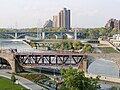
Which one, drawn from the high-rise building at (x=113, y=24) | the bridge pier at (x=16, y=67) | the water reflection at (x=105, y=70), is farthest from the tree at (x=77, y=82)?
the high-rise building at (x=113, y=24)

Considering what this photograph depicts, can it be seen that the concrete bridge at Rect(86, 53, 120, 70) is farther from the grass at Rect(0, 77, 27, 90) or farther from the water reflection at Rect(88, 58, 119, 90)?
the grass at Rect(0, 77, 27, 90)

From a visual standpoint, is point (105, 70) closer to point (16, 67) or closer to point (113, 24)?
point (16, 67)

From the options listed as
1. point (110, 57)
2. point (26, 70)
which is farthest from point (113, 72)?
point (26, 70)

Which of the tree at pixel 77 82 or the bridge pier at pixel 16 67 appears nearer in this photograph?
the tree at pixel 77 82

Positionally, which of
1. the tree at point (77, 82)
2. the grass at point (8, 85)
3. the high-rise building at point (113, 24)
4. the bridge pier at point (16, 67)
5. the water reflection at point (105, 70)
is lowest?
the water reflection at point (105, 70)

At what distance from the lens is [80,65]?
49.5 meters

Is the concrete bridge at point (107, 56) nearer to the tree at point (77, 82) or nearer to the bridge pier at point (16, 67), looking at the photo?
the bridge pier at point (16, 67)

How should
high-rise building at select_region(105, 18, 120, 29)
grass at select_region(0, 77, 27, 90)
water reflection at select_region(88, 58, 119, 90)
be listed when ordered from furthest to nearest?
1. high-rise building at select_region(105, 18, 120, 29)
2. water reflection at select_region(88, 58, 119, 90)
3. grass at select_region(0, 77, 27, 90)

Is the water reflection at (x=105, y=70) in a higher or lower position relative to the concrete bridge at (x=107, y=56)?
lower

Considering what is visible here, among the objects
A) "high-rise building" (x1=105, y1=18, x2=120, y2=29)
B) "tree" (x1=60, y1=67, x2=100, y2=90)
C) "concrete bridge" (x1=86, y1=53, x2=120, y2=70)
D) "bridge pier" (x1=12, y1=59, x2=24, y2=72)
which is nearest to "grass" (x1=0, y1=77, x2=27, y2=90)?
"bridge pier" (x1=12, y1=59, x2=24, y2=72)

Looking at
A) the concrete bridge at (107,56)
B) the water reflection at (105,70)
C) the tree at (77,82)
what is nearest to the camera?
the tree at (77,82)

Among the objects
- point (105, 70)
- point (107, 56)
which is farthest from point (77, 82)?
point (105, 70)

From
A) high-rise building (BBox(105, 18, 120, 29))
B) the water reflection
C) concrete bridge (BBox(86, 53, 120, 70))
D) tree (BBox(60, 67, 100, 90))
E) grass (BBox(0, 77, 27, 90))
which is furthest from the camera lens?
high-rise building (BBox(105, 18, 120, 29))

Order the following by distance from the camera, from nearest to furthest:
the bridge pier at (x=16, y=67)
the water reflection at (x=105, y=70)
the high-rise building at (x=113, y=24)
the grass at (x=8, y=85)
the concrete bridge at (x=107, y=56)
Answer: the grass at (x=8, y=85) < the water reflection at (x=105, y=70) < the bridge pier at (x=16, y=67) < the concrete bridge at (x=107, y=56) < the high-rise building at (x=113, y=24)
